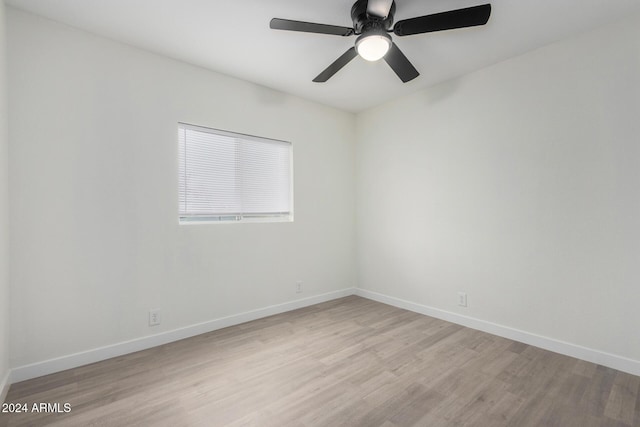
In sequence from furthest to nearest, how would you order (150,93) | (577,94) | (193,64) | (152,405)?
(193,64)
(150,93)
(577,94)
(152,405)

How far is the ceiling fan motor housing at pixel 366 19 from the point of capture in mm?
1915

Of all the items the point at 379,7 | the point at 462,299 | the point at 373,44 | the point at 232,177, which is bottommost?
the point at 462,299

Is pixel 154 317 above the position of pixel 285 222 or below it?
below

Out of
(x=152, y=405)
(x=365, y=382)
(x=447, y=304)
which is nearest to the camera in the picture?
(x=152, y=405)

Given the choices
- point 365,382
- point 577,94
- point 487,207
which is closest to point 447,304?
point 487,207

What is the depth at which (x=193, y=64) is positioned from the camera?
2850mm

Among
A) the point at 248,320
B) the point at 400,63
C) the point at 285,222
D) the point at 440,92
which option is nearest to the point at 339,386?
the point at 248,320

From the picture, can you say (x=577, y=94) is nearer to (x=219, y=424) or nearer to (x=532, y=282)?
(x=532, y=282)

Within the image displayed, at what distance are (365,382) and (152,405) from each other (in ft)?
4.50

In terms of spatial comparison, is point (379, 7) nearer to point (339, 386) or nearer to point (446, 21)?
point (446, 21)

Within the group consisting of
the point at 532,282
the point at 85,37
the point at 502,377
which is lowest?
the point at 502,377

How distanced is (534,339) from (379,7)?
2.93 meters

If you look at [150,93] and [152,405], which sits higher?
[150,93]

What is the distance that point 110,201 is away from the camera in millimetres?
2412
